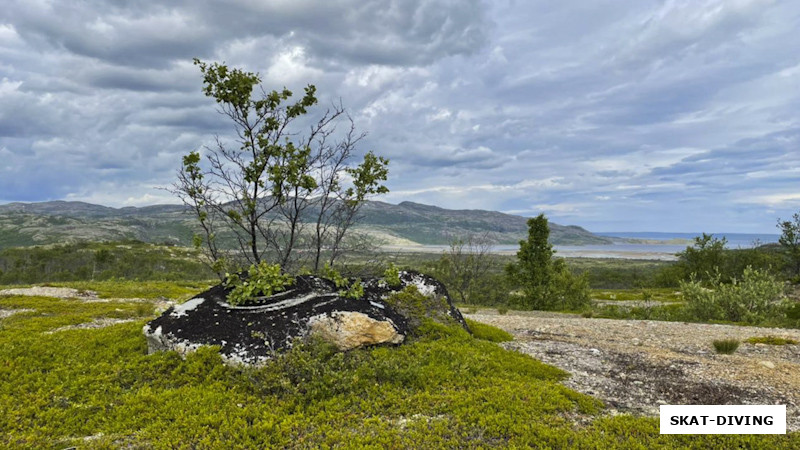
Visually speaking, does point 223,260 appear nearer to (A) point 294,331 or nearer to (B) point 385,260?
(A) point 294,331

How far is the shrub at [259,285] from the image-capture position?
10492 mm

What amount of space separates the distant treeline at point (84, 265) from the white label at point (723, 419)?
82669 mm

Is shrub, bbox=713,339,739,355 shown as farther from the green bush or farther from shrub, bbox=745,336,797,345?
the green bush

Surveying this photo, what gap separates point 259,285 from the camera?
1051 cm

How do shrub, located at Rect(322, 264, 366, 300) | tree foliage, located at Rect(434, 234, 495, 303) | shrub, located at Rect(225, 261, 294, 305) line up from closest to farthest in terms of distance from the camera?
1. shrub, located at Rect(225, 261, 294, 305)
2. shrub, located at Rect(322, 264, 366, 300)
3. tree foliage, located at Rect(434, 234, 495, 303)

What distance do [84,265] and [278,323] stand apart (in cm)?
11146

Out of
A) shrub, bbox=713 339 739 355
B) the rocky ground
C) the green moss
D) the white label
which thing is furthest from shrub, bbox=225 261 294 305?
shrub, bbox=713 339 739 355

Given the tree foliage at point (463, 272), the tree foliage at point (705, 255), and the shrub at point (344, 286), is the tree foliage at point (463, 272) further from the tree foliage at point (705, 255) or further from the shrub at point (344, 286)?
the shrub at point (344, 286)

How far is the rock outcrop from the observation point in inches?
360

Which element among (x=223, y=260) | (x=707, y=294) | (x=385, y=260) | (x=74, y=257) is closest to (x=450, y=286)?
(x=707, y=294)

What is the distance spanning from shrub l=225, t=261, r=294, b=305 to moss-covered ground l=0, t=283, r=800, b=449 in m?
1.85

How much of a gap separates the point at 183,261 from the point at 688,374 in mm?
127504

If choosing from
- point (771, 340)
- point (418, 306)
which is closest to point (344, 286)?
point (418, 306)

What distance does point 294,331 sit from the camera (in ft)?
30.9
